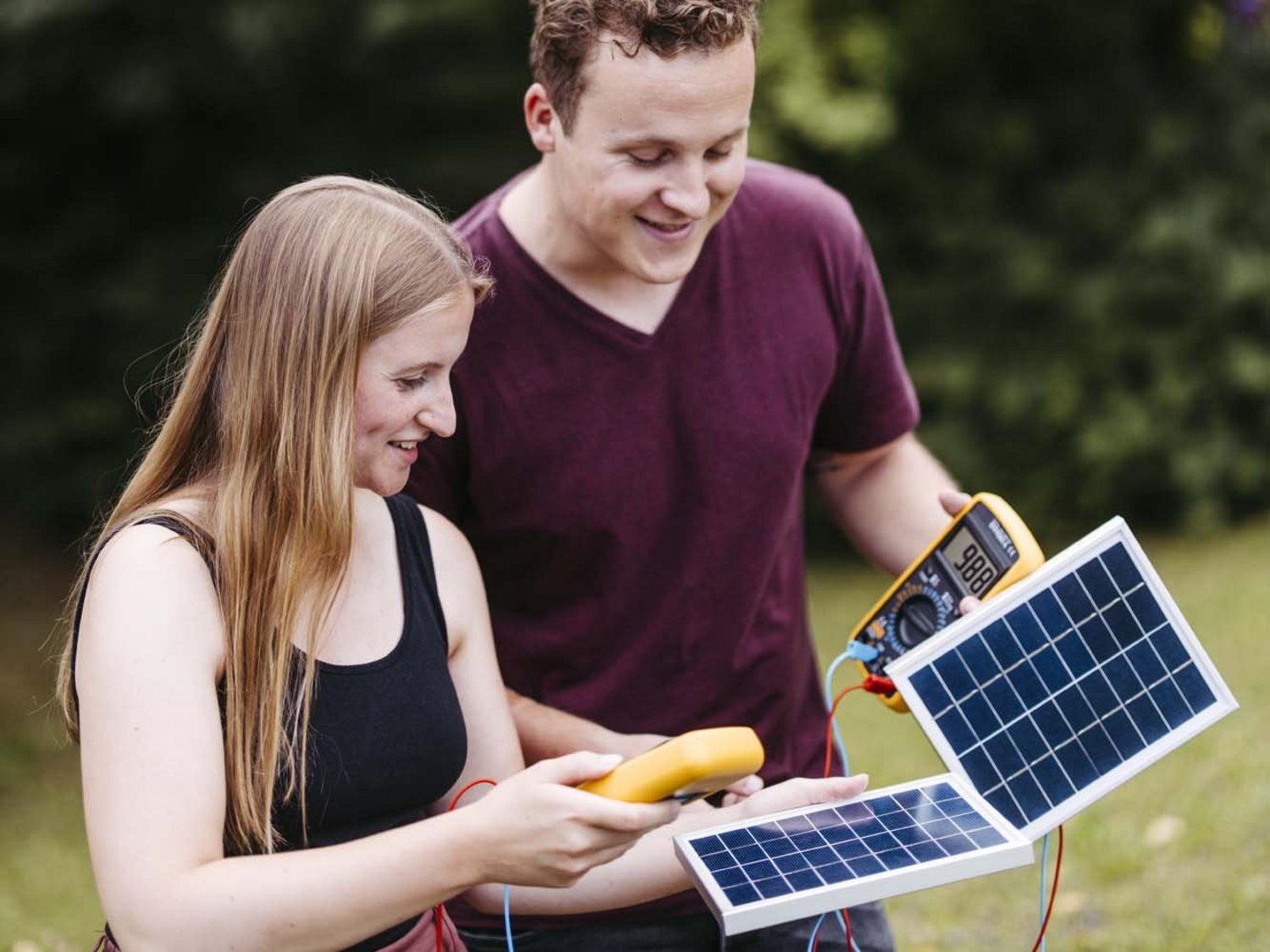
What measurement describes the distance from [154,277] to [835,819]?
8254mm

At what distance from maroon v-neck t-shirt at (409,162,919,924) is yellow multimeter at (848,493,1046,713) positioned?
0.31 m

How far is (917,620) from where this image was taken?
8.83 ft

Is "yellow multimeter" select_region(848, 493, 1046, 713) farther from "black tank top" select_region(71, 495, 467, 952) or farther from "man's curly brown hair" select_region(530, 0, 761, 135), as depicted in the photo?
"man's curly brown hair" select_region(530, 0, 761, 135)

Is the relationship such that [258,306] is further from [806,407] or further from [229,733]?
[806,407]

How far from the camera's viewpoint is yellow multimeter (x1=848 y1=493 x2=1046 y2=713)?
2.47m

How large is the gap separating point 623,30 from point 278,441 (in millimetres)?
979

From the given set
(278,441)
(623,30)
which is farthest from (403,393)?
(623,30)

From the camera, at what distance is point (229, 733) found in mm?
2102

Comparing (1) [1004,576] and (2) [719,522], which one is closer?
(1) [1004,576]

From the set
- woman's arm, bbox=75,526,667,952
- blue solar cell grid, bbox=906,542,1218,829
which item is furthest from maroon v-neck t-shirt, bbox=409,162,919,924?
woman's arm, bbox=75,526,667,952

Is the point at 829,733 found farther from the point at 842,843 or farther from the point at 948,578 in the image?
the point at 842,843

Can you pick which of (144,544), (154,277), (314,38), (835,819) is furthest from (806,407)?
(154,277)

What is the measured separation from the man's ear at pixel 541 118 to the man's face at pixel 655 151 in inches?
1.2

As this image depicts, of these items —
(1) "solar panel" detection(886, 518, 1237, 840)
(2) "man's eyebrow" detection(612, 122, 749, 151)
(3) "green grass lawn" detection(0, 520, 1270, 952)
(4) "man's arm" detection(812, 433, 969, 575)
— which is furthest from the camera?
(3) "green grass lawn" detection(0, 520, 1270, 952)
